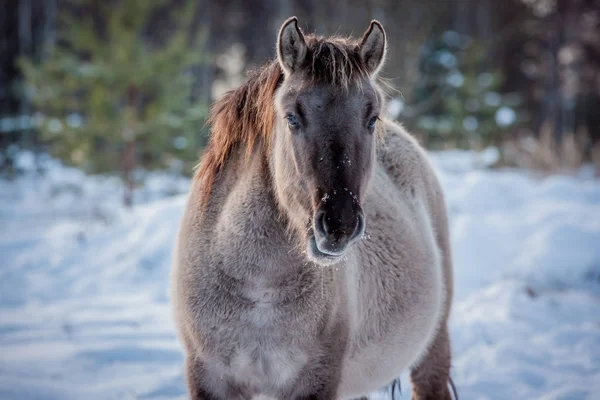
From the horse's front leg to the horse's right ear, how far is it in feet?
7.50

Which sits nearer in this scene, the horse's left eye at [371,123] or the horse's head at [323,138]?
the horse's head at [323,138]

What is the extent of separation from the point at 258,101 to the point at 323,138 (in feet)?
1.66

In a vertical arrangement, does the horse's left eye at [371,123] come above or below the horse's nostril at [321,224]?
above

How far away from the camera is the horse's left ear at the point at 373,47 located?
2.30 m

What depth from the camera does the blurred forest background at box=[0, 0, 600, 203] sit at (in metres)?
9.23

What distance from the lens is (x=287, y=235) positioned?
2.24 metres

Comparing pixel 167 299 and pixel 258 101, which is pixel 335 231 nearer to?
pixel 258 101

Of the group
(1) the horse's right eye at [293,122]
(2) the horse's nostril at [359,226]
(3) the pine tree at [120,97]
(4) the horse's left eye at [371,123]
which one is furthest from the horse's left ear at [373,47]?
(3) the pine tree at [120,97]

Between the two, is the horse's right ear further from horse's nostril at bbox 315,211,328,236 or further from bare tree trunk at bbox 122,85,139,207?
bare tree trunk at bbox 122,85,139,207

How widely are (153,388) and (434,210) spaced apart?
258cm

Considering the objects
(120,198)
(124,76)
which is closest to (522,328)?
(124,76)

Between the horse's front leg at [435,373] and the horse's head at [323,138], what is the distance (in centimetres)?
180

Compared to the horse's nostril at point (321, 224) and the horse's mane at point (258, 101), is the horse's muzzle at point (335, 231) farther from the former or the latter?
the horse's mane at point (258, 101)

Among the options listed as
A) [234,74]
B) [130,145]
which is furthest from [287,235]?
[234,74]
